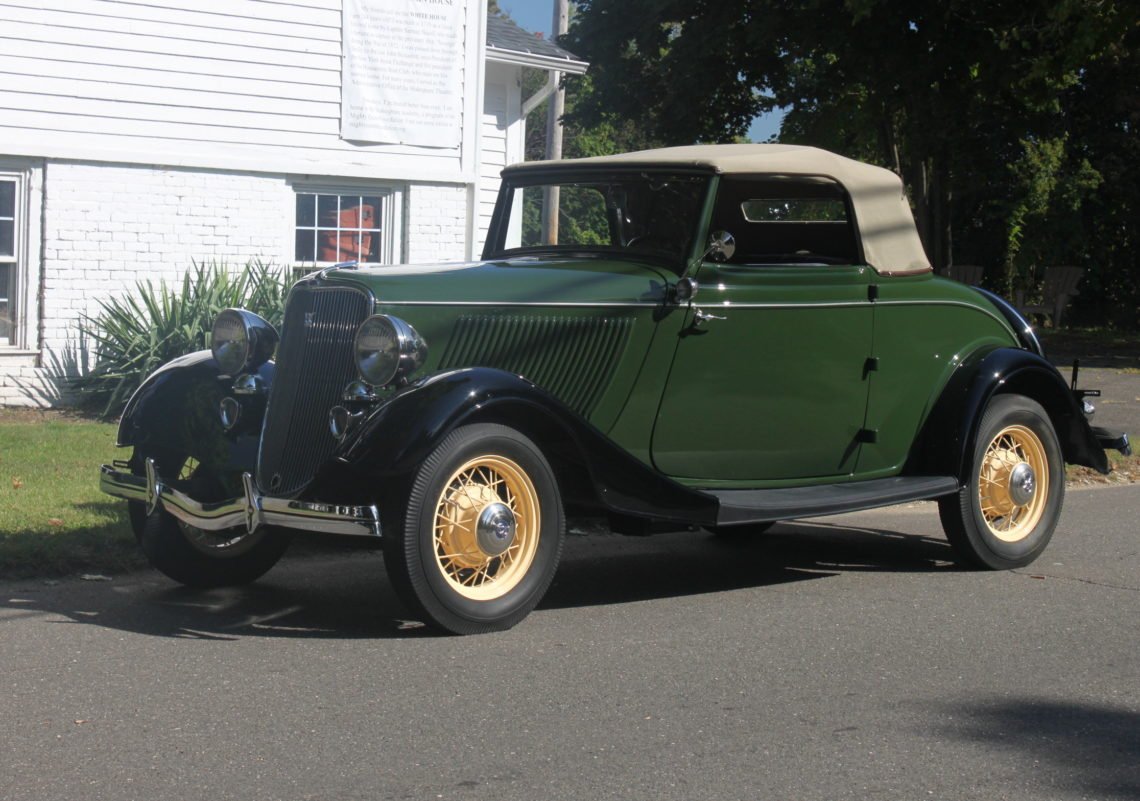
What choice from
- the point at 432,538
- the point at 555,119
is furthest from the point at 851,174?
the point at 555,119

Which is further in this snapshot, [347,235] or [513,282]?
[347,235]

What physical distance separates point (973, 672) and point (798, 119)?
2099 centimetres

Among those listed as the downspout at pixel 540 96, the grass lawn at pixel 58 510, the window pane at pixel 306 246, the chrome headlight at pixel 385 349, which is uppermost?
the downspout at pixel 540 96

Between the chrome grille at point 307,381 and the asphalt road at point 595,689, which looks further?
the chrome grille at point 307,381

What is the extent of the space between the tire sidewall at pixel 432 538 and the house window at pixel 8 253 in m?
8.70

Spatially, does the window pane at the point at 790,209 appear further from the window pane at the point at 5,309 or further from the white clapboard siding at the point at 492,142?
the white clapboard siding at the point at 492,142

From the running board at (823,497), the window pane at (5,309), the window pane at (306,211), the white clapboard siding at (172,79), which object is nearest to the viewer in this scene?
the running board at (823,497)

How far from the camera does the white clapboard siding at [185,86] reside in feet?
42.1

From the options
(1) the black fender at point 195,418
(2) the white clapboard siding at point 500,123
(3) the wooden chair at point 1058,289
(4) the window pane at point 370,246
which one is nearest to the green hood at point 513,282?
(1) the black fender at point 195,418

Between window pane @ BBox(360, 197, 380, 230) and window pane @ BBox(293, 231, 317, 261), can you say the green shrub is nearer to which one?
window pane @ BBox(293, 231, 317, 261)

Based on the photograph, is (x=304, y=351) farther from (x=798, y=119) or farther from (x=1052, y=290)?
(x=1052, y=290)

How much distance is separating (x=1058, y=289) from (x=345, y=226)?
18.1 metres

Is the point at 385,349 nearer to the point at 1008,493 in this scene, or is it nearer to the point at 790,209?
the point at 790,209

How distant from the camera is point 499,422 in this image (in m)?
5.73
